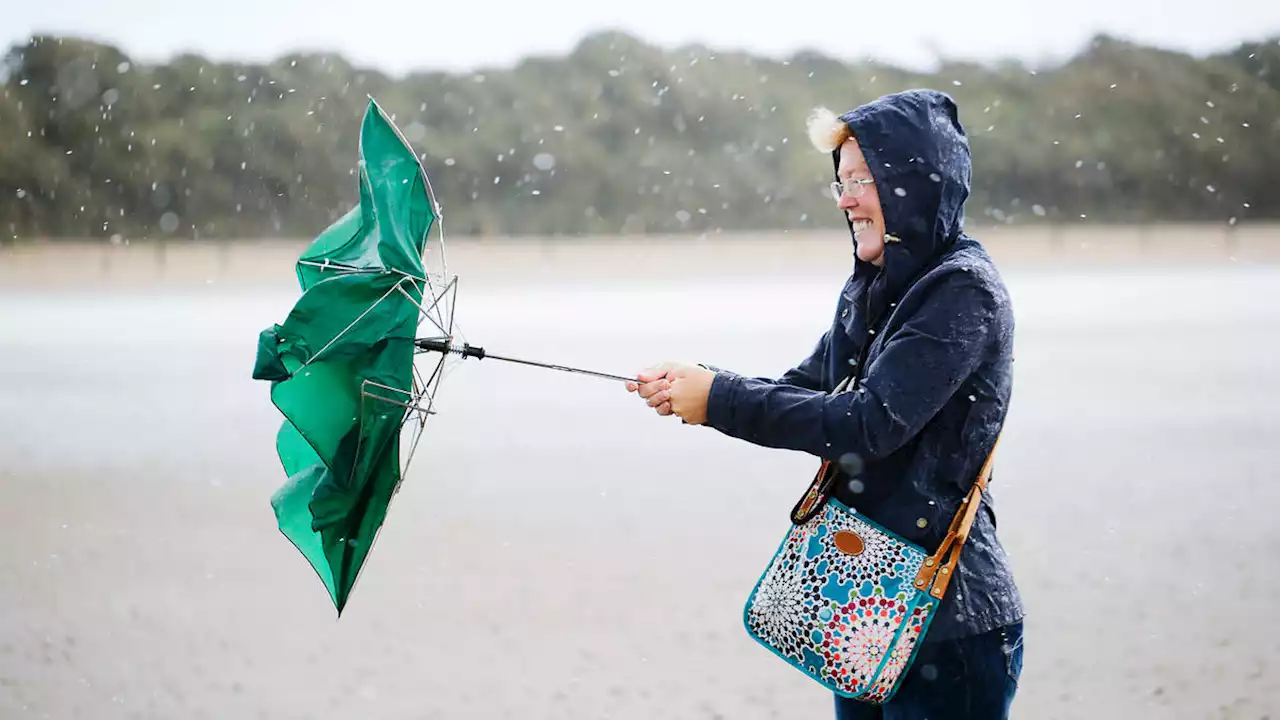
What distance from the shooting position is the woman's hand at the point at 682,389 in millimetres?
1421

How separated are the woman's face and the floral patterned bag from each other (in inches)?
10.2

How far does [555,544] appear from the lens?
4.24m

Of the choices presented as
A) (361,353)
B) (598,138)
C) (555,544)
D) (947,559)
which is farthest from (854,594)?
(598,138)

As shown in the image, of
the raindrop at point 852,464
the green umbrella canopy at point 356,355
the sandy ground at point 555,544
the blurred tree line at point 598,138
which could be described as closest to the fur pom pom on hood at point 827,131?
the raindrop at point 852,464

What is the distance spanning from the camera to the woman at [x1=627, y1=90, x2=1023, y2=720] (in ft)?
4.33

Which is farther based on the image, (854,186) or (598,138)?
(598,138)

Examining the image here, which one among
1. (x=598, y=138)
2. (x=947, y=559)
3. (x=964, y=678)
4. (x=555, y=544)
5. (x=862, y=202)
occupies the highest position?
(x=862, y=202)

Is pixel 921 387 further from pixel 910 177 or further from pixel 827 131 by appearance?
pixel 827 131

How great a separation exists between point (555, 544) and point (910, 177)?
119 inches

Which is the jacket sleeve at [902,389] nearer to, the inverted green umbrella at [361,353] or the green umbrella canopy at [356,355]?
the inverted green umbrella at [361,353]

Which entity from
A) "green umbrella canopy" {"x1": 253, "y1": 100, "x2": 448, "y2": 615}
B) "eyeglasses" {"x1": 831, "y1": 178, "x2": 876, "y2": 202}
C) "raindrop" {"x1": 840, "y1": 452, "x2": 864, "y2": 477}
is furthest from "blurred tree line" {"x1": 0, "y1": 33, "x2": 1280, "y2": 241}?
"raindrop" {"x1": 840, "y1": 452, "x2": 864, "y2": 477}

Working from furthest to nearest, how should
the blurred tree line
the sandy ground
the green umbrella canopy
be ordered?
1. the blurred tree line
2. the sandy ground
3. the green umbrella canopy

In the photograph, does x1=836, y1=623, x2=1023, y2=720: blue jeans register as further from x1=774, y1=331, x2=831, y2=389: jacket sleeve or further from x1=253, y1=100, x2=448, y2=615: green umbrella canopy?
x1=253, y1=100, x2=448, y2=615: green umbrella canopy

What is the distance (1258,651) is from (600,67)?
1171 centimetres
